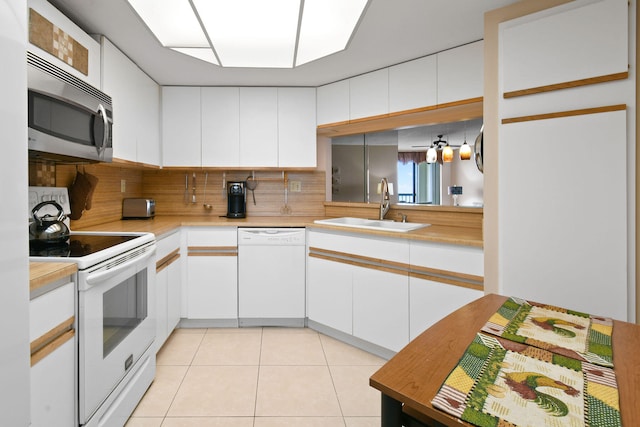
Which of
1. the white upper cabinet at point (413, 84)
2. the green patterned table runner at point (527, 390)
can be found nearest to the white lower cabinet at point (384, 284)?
the white upper cabinet at point (413, 84)

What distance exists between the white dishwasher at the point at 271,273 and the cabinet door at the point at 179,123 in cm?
96

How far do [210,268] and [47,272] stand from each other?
1.72 metres

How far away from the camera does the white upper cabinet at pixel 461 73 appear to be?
218 cm

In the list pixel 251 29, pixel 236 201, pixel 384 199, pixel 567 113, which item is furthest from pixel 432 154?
pixel 236 201

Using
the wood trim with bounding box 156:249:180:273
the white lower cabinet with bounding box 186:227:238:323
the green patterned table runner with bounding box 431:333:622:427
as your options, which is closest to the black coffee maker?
the white lower cabinet with bounding box 186:227:238:323

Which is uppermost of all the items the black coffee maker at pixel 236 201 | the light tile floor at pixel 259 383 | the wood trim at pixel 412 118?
the wood trim at pixel 412 118

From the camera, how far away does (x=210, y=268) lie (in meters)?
2.88

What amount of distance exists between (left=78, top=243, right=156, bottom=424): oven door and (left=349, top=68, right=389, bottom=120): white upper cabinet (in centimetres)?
187

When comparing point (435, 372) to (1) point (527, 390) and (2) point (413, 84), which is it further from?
(2) point (413, 84)

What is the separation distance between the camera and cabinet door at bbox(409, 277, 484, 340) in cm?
202

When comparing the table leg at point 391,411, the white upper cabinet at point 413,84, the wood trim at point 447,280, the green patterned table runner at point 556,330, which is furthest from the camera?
the white upper cabinet at point 413,84

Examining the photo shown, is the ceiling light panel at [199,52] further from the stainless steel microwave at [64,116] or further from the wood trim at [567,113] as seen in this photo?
the wood trim at [567,113]

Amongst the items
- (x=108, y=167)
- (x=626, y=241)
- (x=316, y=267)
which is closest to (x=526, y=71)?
(x=626, y=241)

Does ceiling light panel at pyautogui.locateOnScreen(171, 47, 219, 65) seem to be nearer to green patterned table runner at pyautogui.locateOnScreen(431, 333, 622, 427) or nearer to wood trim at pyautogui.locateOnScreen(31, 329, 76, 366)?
wood trim at pyautogui.locateOnScreen(31, 329, 76, 366)
